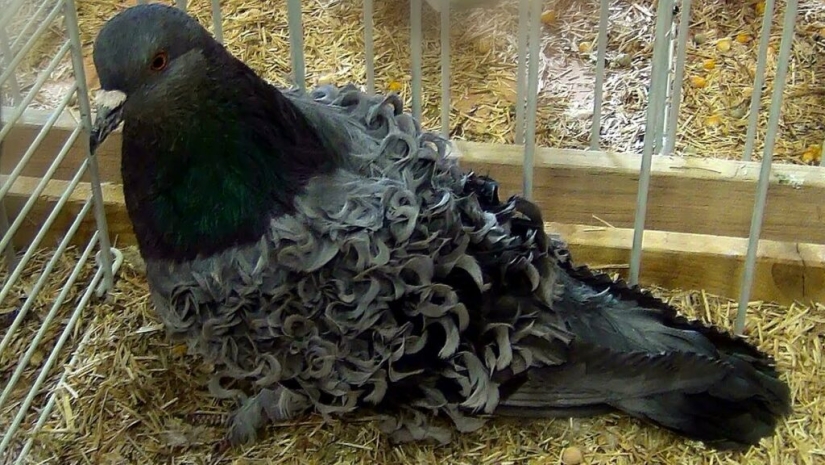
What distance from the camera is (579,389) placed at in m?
2.08

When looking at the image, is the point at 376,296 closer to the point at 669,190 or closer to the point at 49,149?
the point at 669,190

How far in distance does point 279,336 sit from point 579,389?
1.93 feet

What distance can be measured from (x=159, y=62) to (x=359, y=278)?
503 mm

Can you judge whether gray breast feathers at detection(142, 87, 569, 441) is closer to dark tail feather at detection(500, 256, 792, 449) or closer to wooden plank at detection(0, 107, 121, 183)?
dark tail feather at detection(500, 256, 792, 449)

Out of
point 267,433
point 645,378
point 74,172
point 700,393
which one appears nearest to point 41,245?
point 74,172

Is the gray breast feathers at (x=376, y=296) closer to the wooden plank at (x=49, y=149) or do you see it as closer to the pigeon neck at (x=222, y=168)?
the pigeon neck at (x=222, y=168)

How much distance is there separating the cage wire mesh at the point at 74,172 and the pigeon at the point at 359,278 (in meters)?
0.22

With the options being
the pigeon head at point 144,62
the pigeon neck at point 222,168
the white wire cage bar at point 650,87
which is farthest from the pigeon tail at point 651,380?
the pigeon head at point 144,62

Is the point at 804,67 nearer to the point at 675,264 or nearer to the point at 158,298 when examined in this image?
the point at 675,264

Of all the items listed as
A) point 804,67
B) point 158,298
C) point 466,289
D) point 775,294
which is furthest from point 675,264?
→ point 158,298

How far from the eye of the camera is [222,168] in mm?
1875

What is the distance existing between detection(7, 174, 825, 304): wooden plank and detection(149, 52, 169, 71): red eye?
2.29ft

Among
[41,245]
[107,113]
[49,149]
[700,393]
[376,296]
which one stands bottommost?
[700,393]

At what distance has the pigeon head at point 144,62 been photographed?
1727 mm
